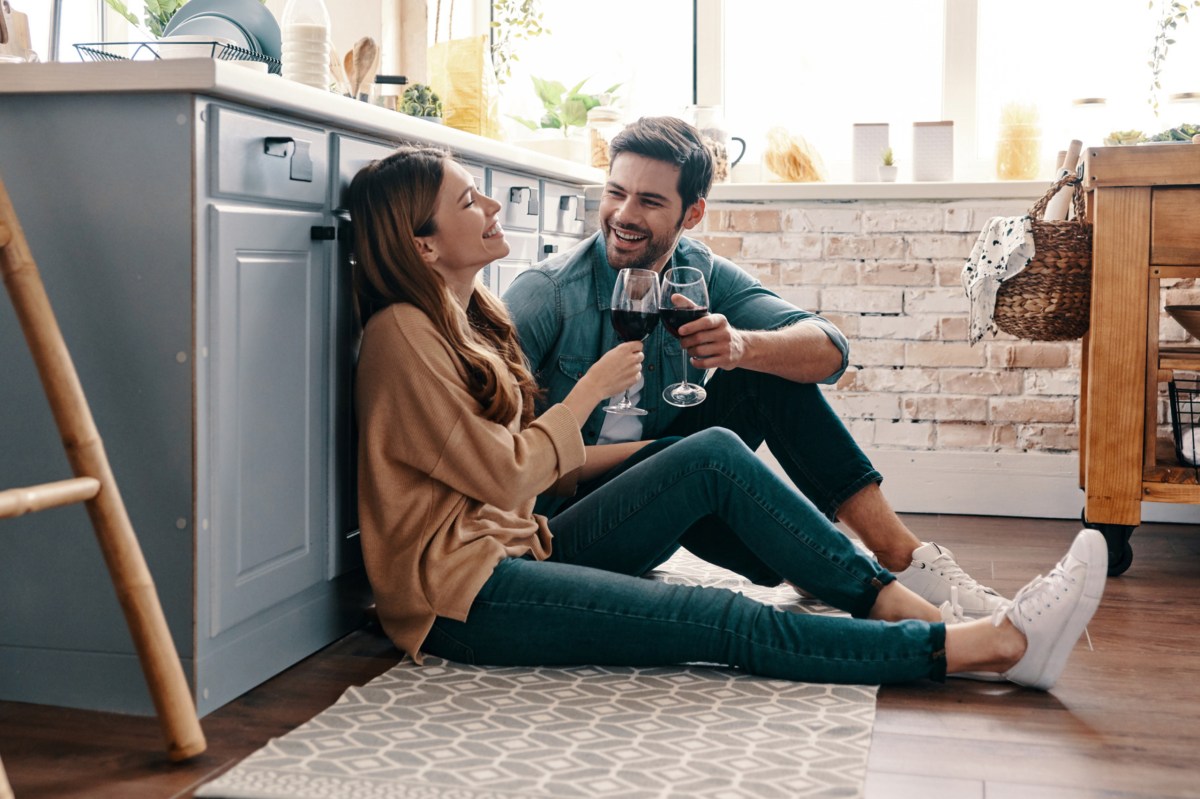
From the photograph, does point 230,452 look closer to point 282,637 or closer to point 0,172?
point 282,637

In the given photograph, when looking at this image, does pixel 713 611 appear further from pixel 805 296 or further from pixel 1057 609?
pixel 805 296

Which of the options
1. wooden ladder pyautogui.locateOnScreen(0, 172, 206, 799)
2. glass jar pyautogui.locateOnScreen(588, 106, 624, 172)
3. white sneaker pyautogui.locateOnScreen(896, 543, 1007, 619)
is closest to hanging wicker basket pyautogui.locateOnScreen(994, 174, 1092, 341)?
white sneaker pyautogui.locateOnScreen(896, 543, 1007, 619)

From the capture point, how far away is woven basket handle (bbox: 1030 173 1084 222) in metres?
2.83

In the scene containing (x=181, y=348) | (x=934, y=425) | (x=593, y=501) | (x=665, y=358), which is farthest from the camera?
(x=934, y=425)

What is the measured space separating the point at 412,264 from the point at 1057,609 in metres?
1.04

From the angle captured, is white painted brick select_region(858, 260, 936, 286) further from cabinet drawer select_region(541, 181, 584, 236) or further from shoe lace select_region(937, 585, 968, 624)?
shoe lace select_region(937, 585, 968, 624)

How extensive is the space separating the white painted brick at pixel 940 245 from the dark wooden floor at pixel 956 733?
1.37 m

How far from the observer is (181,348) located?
1636 millimetres

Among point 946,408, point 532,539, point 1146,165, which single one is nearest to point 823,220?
point 946,408

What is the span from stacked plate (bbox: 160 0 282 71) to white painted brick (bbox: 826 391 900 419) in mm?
1741

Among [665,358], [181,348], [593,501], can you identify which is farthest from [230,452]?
[665,358]

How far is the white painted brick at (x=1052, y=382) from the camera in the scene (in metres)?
3.28

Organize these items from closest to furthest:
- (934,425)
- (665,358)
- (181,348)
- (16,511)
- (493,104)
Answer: (16,511), (181,348), (665,358), (493,104), (934,425)

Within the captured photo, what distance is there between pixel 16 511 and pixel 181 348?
33 centimetres
